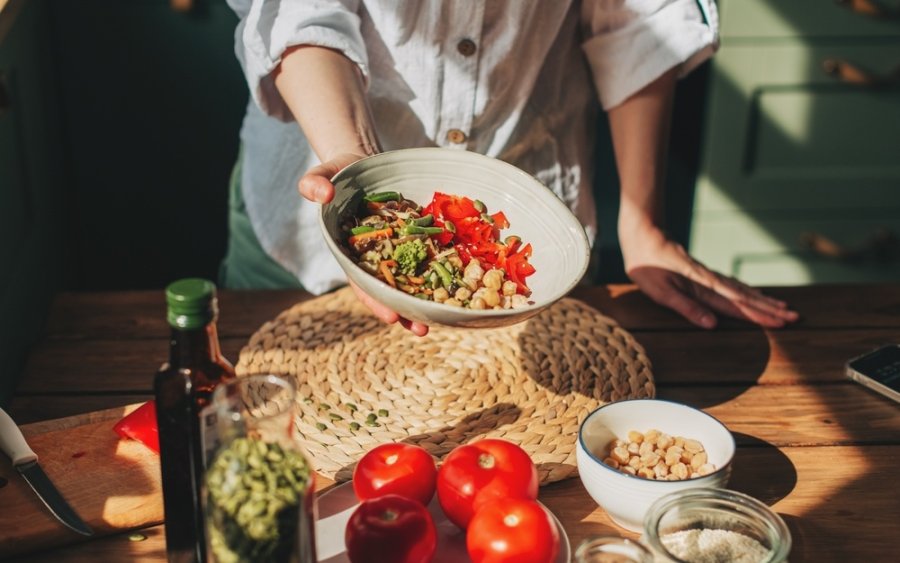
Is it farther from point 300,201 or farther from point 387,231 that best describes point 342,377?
point 300,201

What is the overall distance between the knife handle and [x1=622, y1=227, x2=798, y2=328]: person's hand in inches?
35.8

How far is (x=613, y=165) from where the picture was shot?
274 cm

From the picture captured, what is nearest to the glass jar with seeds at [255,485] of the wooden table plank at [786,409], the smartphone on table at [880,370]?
the wooden table plank at [786,409]

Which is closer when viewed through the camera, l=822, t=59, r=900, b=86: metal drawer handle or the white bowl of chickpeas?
the white bowl of chickpeas

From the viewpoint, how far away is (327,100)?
1421 mm

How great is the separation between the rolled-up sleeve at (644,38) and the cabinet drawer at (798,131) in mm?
977

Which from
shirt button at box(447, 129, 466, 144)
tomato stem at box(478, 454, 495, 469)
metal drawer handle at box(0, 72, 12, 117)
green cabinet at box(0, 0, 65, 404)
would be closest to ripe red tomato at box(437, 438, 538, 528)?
tomato stem at box(478, 454, 495, 469)

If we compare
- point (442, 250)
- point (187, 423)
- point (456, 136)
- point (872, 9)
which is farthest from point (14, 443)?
point (872, 9)

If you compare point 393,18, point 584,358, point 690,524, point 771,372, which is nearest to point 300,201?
point 393,18

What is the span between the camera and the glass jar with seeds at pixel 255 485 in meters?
0.83

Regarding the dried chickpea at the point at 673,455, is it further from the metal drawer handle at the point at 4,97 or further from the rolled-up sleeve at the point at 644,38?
the metal drawer handle at the point at 4,97

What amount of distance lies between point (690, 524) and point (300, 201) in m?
0.96

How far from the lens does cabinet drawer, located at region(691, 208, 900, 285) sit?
2.71m

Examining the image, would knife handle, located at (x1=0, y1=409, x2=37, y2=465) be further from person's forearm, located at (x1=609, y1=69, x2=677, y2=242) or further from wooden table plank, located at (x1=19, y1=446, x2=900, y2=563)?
person's forearm, located at (x1=609, y1=69, x2=677, y2=242)
